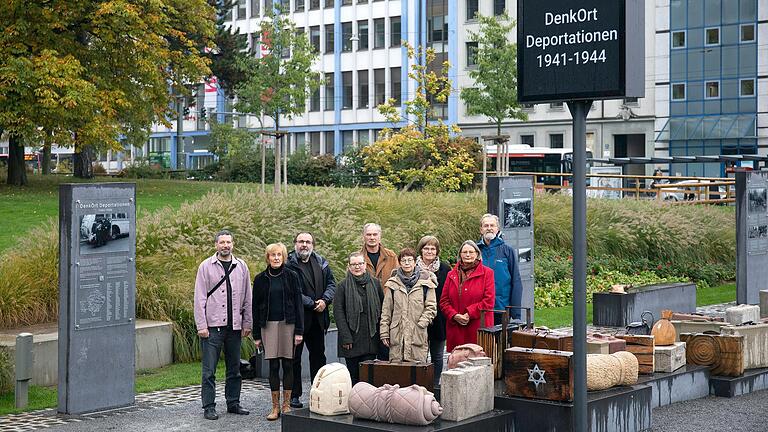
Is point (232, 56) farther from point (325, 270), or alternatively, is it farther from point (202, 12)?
point (325, 270)

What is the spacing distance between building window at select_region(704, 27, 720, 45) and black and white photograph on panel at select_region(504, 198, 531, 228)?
5434cm

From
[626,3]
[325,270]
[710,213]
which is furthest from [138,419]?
[710,213]

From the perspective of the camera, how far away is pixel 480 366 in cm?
1013

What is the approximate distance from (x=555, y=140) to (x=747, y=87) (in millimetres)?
12485

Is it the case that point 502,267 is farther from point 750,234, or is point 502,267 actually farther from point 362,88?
point 362,88

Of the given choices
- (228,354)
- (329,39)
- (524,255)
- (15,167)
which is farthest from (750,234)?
(329,39)

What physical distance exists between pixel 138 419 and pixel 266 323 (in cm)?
155

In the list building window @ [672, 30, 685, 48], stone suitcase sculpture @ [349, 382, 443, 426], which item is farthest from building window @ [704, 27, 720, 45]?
stone suitcase sculpture @ [349, 382, 443, 426]

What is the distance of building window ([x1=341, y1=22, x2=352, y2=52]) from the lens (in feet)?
273

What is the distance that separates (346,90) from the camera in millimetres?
83875

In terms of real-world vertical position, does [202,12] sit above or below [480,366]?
above

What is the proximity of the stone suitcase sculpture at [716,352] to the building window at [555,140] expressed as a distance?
6116cm

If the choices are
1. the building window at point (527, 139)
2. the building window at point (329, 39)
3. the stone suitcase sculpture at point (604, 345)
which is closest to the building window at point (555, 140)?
the building window at point (527, 139)

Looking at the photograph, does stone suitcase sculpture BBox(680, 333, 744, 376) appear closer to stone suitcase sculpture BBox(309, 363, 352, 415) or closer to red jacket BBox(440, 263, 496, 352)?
red jacket BBox(440, 263, 496, 352)
